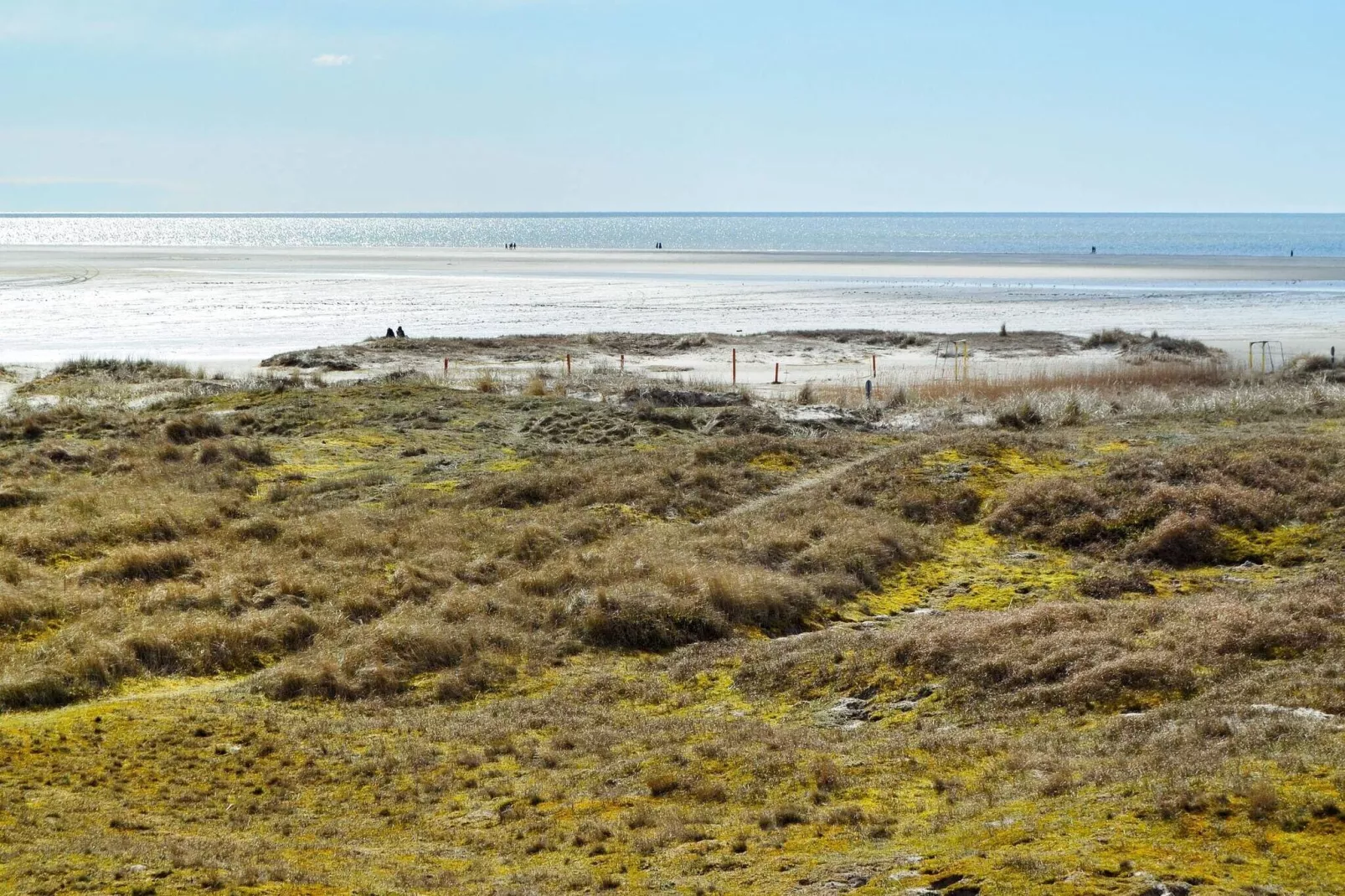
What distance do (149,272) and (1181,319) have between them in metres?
80.8

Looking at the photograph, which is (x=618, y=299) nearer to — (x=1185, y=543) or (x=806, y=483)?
(x=806, y=483)

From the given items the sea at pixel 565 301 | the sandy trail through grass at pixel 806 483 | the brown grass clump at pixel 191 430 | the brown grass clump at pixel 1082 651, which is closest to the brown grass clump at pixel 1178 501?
the sandy trail through grass at pixel 806 483

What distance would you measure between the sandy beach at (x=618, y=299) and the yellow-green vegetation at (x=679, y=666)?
3037 centimetres

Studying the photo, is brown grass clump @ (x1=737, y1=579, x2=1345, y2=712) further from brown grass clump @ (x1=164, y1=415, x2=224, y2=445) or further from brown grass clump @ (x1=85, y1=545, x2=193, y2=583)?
brown grass clump @ (x1=164, y1=415, x2=224, y2=445)

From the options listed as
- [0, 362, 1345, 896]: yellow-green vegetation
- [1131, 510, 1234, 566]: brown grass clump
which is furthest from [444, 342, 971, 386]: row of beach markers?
[1131, 510, 1234, 566]: brown grass clump

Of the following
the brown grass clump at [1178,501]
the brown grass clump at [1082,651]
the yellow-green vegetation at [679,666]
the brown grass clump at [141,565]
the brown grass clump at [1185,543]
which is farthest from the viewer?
the brown grass clump at [1178,501]

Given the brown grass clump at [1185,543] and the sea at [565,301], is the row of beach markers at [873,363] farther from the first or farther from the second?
the brown grass clump at [1185,543]

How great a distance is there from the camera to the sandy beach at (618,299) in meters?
56.9

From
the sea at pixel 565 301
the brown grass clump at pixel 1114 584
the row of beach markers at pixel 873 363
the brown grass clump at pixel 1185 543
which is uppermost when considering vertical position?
the sea at pixel 565 301

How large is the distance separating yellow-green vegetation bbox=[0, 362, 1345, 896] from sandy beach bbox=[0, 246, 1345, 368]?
30.4 meters

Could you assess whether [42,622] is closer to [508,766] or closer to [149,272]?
[508,766]

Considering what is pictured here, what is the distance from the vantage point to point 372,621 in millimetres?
13352

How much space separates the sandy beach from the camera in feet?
187

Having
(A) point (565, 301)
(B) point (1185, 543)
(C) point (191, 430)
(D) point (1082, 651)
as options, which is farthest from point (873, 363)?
(A) point (565, 301)
